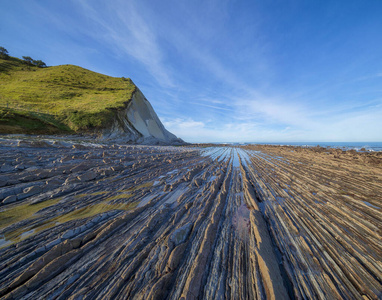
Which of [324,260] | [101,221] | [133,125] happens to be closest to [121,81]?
[133,125]

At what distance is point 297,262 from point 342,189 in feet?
23.3

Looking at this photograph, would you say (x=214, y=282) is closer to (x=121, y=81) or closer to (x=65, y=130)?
(x=65, y=130)

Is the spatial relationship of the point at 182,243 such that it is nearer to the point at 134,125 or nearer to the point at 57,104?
the point at 134,125

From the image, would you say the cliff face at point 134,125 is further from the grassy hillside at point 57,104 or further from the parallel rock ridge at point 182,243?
the parallel rock ridge at point 182,243

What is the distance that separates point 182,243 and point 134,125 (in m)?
36.0

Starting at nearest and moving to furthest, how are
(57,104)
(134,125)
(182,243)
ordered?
(182,243) < (57,104) < (134,125)

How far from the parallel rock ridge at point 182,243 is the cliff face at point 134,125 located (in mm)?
25831

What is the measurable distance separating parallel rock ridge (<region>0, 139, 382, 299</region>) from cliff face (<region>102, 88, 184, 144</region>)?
25.8 metres

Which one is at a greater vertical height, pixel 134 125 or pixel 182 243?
pixel 134 125

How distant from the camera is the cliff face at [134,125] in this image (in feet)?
99.9

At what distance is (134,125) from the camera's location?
1367 inches

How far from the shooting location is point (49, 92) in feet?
120


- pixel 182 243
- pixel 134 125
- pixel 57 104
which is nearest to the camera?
pixel 182 243

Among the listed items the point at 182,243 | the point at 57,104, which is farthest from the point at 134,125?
the point at 182,243
